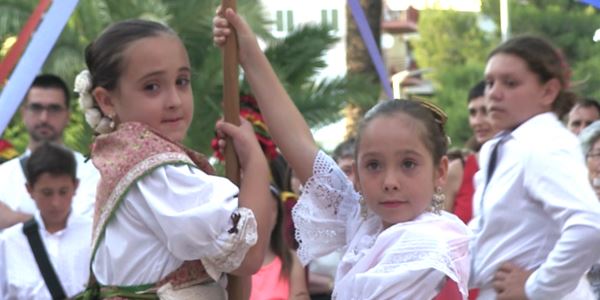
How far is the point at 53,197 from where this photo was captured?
6418 millimetres

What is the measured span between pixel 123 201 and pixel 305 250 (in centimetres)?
70

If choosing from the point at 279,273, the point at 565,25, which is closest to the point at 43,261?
the point at 279,273

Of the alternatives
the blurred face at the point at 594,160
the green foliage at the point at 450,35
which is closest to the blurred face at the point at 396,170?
the blurred face at the point at 594,160

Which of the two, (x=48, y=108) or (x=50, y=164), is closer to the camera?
(x=50, y=164)

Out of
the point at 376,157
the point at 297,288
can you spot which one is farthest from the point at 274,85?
the point at 297,288

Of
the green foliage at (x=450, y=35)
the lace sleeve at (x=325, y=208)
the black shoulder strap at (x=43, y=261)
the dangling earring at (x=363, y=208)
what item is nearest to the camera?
the dangling earring at (x=363, y=208)

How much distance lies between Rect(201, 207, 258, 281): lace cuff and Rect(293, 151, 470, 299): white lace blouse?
1.04 feet

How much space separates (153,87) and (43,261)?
2.57m

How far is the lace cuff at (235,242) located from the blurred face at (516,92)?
1662 mm

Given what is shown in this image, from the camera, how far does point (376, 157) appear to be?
373cm

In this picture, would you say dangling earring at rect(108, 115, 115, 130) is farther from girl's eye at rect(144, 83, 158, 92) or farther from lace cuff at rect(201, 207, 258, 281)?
lace cuff at rect(201, 207, 258, 281)

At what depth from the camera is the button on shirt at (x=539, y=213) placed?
4.56 m

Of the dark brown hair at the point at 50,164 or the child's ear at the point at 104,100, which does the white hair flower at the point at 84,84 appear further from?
the dark brown hair at the point at 50,164

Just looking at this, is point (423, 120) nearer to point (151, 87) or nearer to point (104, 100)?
point (151, 87)
